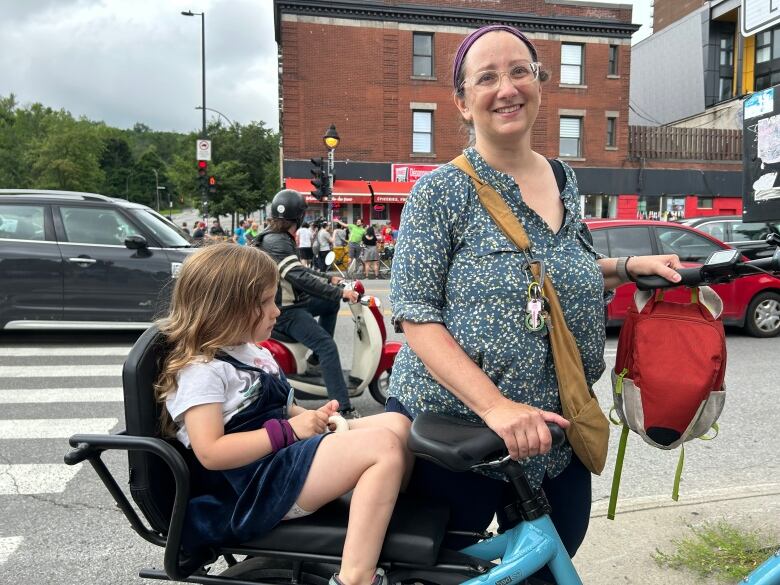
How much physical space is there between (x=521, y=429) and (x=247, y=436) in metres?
0.75

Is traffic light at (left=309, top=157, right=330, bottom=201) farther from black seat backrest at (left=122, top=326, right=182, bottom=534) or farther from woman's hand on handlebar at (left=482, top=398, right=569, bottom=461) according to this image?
woman's hand on handlebar at (left=482, top=398, right=569, bottom=461)

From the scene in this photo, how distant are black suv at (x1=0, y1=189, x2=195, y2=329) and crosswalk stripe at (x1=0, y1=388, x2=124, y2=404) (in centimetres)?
187

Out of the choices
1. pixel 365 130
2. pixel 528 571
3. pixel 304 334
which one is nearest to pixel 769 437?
pixel 304 334

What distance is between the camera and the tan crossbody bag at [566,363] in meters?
1.57

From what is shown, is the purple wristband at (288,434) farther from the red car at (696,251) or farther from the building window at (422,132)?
the building window at (422,132)

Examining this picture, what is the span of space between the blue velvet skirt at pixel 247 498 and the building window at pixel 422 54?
27.2 metres

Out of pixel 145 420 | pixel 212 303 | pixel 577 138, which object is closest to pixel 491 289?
pixel 212 303

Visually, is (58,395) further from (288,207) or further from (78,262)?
(288,207)

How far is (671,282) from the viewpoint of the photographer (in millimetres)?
1795

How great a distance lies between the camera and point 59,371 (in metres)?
6.92

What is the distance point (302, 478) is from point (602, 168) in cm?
2978

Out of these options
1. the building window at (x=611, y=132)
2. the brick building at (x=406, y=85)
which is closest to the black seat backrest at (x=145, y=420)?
the brick building at (x=406, y=85)

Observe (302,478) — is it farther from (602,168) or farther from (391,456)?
(602,168)

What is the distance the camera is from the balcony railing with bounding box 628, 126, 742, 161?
30219 millimetres
